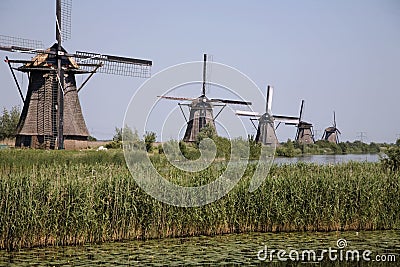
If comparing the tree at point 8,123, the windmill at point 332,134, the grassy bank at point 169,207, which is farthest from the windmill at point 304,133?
the grassy bank at point 169,207

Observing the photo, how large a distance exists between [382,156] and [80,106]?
15.6 m

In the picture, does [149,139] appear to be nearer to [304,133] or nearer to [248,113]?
[248,113]

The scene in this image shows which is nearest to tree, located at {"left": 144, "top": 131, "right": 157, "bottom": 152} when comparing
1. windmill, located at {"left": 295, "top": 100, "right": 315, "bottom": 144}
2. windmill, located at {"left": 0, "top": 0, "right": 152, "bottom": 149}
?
windmill, located at {"left": 0, "top": 0, "right": 152, "bottom": 149}

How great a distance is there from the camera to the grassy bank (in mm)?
10773

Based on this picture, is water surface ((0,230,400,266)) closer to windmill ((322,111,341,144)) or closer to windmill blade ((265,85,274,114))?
windmill blade ((265,85,274,114))

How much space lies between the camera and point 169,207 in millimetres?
12016

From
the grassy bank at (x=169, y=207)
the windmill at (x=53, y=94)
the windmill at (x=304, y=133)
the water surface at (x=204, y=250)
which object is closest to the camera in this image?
the water surface at (x=204, y=250)

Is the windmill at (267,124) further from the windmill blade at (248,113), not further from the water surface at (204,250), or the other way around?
the water surface at (204,250)

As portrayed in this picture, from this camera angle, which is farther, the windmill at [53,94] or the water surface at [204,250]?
the windmill at [53,94]

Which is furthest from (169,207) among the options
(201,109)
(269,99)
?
(269,99)

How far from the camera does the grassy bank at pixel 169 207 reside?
10.8 metres

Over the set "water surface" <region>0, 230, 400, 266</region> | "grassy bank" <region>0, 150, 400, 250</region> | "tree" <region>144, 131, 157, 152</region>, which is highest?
"tree" <region>144, 131, 157, 152</region>

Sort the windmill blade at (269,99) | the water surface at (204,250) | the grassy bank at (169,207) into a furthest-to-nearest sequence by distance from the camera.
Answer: the windmill blade at (269,99), the grassy bank at (169,207), the water surface at (204,250)

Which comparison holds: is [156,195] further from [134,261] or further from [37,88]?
[37,88]
